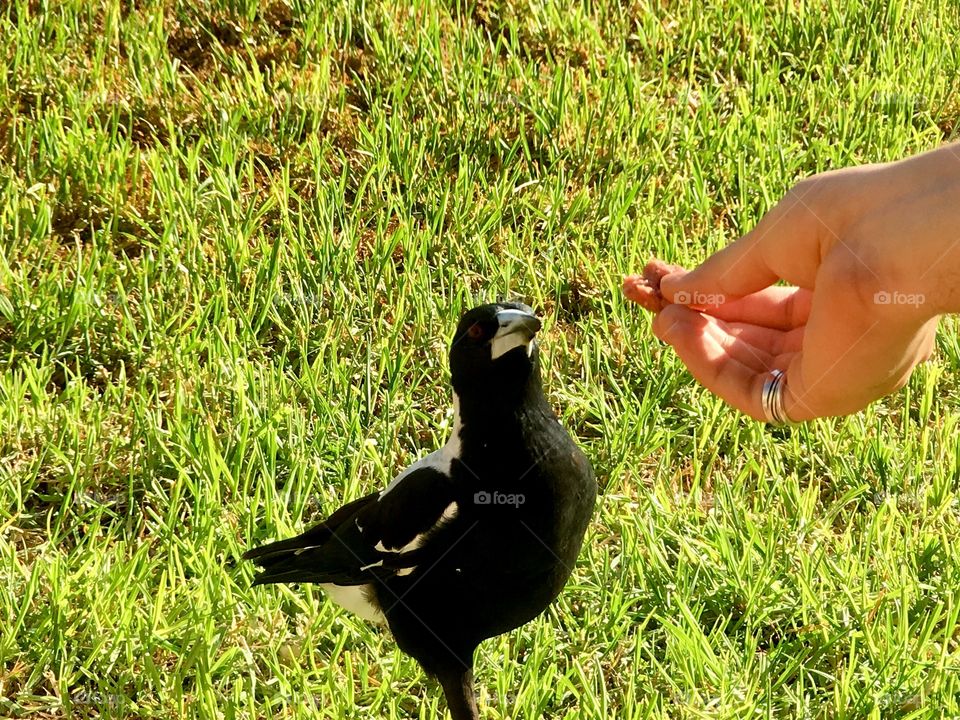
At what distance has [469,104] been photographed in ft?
15.2

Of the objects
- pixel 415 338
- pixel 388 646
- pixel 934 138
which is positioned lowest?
pixel 388 646

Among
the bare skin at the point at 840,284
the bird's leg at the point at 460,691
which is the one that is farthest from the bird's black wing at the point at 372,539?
the bare skin at the point at 840,284

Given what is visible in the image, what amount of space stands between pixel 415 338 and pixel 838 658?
1610 millimetres

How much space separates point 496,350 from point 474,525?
0.39 m

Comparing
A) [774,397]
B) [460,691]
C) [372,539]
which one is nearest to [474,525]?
[372,539]

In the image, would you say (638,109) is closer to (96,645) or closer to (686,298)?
(686,298)

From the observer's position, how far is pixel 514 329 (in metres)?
2.39

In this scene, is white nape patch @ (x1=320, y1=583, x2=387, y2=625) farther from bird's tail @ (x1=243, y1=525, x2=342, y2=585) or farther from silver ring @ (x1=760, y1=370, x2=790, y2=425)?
silver ring @ (x1=760, y1=370, x2=790, y2=425)

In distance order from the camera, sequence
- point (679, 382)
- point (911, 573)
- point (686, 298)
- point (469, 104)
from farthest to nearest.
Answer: point (469, 104), point (679, 382), point (911, 573), point (686, 298)

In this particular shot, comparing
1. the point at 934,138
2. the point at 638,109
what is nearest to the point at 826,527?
the point at 638,109

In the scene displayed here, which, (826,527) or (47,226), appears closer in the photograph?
(826,527)

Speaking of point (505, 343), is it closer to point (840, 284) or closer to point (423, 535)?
point (423, 535)

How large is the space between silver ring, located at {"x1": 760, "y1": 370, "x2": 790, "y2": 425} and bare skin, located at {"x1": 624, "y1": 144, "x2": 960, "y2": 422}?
2cm

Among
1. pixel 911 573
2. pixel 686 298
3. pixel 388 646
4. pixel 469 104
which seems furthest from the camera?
pixel 469 104
